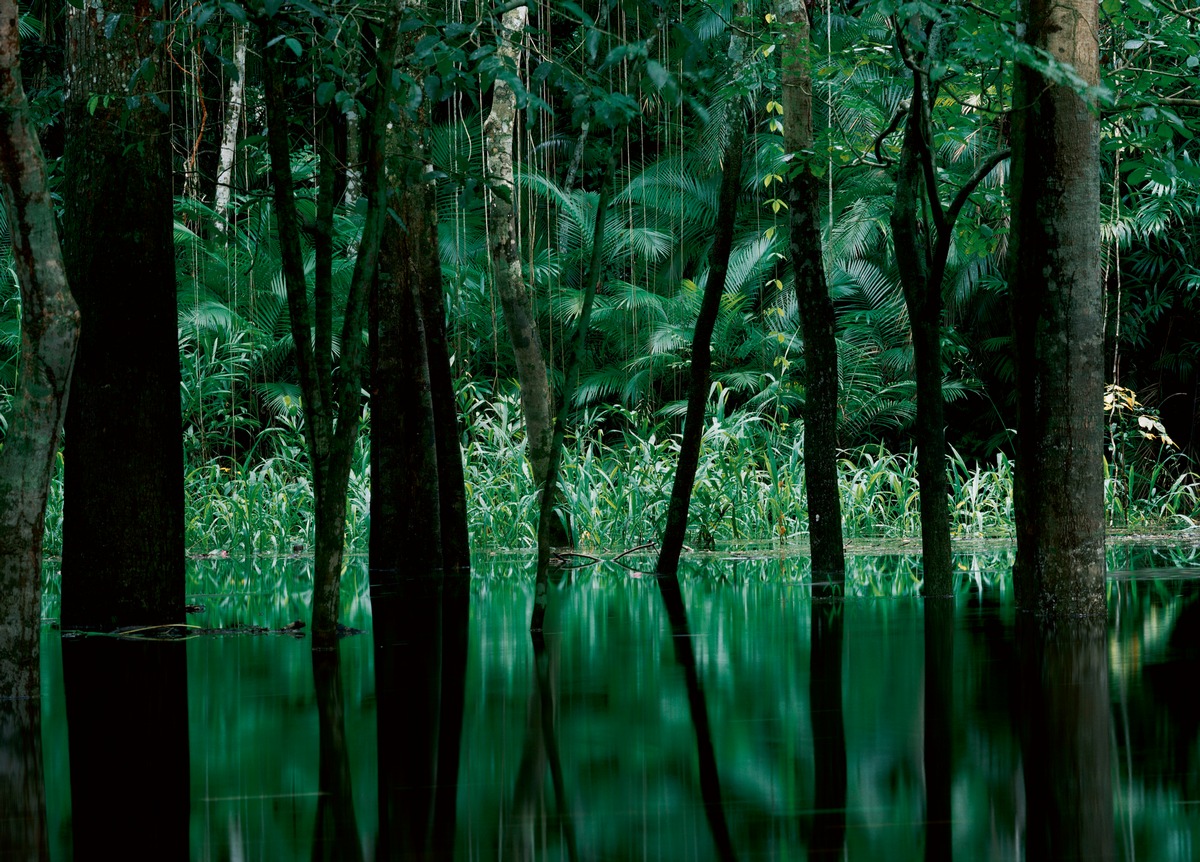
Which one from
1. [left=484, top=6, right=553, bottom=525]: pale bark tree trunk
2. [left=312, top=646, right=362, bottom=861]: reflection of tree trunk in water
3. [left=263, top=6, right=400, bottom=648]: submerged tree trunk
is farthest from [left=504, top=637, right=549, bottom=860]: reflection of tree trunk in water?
[left=484, top=6, right=553, bottom=525]: pale bark tree trunk

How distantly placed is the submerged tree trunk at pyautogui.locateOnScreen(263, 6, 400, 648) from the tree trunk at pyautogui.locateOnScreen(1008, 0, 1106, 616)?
8.42 ft

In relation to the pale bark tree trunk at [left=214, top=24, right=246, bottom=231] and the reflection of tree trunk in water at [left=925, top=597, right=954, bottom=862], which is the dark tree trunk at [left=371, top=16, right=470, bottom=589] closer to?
the pale bark tree trunk at [left=214, top=24, right=246, bottom=231]

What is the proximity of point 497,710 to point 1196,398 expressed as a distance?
14.2m

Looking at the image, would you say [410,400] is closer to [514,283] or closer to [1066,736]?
[514,283]

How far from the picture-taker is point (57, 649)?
595cm

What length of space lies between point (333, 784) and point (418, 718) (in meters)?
0.90

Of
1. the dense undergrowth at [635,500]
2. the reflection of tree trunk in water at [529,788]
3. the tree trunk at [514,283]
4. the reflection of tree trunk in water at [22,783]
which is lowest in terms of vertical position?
the reflection of tree trunk in water at [529,788]

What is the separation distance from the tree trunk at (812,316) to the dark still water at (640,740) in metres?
1.00

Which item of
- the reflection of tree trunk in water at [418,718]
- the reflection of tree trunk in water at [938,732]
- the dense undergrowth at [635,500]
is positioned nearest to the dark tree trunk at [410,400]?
the reflection of tree trunk in water at [418,718]

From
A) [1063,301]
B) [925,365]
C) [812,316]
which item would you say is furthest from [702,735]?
[812,316]

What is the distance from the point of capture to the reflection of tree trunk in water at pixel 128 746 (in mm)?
2969

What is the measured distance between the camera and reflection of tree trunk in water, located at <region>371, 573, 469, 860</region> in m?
2.94

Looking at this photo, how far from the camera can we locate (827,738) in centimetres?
381

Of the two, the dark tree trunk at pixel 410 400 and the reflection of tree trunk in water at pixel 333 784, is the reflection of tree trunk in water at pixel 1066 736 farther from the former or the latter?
the dark tree trunk at pixel 410 400
